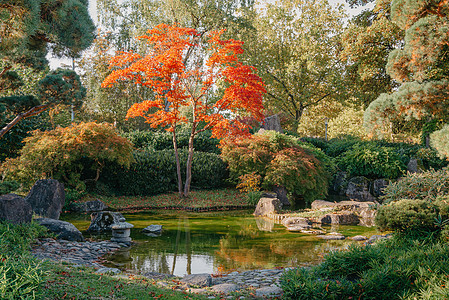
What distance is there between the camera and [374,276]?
12.3 ft

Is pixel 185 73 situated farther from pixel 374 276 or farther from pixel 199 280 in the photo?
pixel 374 276

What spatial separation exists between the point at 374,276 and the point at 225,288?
5.71 ft

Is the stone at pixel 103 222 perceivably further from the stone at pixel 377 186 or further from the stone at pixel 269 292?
the stone at pixel 377 186

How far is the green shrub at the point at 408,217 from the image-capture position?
5203mm

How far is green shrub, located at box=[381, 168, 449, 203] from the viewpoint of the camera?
7.22 m

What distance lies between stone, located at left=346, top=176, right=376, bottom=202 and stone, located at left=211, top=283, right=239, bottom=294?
11153 millimetres

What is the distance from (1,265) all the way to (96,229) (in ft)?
Result: 14.5

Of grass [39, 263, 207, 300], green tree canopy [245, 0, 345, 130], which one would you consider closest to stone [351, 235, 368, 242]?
grass [39, 263, 207, 300]

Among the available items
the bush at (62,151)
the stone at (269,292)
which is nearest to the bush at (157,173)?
the bush at (62,151)

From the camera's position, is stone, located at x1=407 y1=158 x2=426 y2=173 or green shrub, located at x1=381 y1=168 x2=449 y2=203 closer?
green shrub, located at x1=381 y1=168 x2=449 y2=203

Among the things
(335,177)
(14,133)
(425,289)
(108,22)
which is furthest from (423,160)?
(108,22)

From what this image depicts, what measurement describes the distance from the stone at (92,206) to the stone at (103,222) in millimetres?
2950

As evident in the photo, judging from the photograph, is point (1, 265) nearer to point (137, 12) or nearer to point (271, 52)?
point (271, 52)

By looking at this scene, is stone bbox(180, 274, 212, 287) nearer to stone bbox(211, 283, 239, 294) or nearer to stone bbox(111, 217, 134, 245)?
stone bbox(211, 283, 239, 294)
